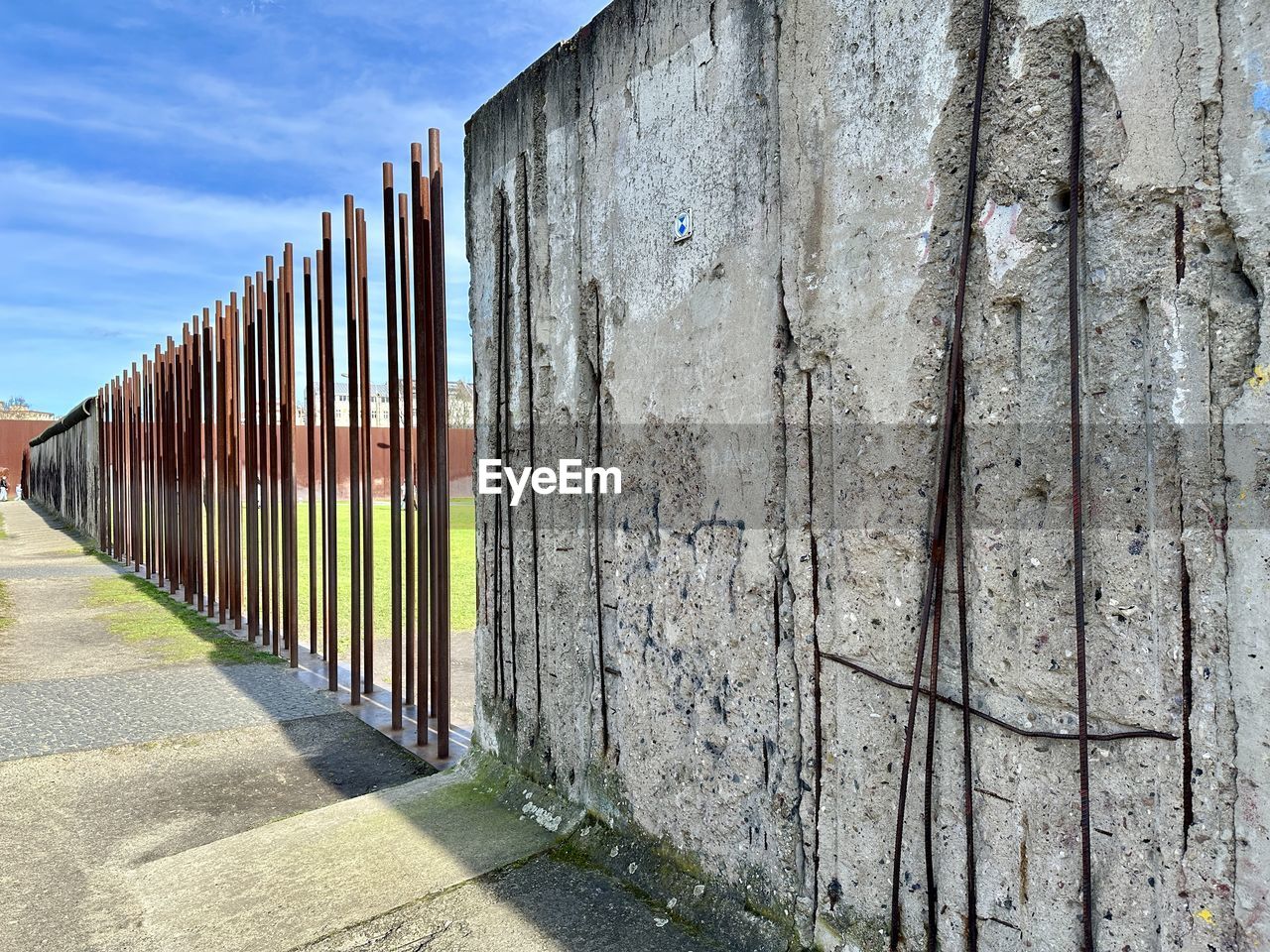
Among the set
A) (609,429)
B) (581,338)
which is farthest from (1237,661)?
(581,338)

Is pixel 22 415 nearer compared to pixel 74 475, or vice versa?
pixel 74 475

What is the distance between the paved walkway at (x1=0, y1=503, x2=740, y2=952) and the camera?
2371 millimetres

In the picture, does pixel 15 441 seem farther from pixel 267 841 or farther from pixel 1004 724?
pixel 1004 724

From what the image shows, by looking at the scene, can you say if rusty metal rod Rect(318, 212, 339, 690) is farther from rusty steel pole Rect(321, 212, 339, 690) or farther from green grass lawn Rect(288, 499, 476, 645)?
green grass lawn Rect(288, 499, 476, 645)

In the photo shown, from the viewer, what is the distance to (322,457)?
19.8ft

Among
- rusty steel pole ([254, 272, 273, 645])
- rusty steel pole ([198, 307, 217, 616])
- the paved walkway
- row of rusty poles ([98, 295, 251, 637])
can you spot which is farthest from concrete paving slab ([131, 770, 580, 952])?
rusty steel pole ([198, 307, 217, 616])

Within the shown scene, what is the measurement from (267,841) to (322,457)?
348cm

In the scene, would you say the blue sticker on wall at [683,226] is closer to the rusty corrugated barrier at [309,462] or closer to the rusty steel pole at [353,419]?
the rusty corrugated barrier at [309,462]

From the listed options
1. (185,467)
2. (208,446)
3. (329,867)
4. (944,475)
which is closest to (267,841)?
(329,867)

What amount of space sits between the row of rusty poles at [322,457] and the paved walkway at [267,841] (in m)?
0.56

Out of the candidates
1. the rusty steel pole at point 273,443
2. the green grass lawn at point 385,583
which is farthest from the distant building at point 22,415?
the rusty steel pole at point 273,443

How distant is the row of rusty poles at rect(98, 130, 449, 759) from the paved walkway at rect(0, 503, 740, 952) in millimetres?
563

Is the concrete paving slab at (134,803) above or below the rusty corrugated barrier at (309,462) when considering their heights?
below

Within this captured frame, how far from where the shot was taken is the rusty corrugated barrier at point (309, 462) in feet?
12.9
